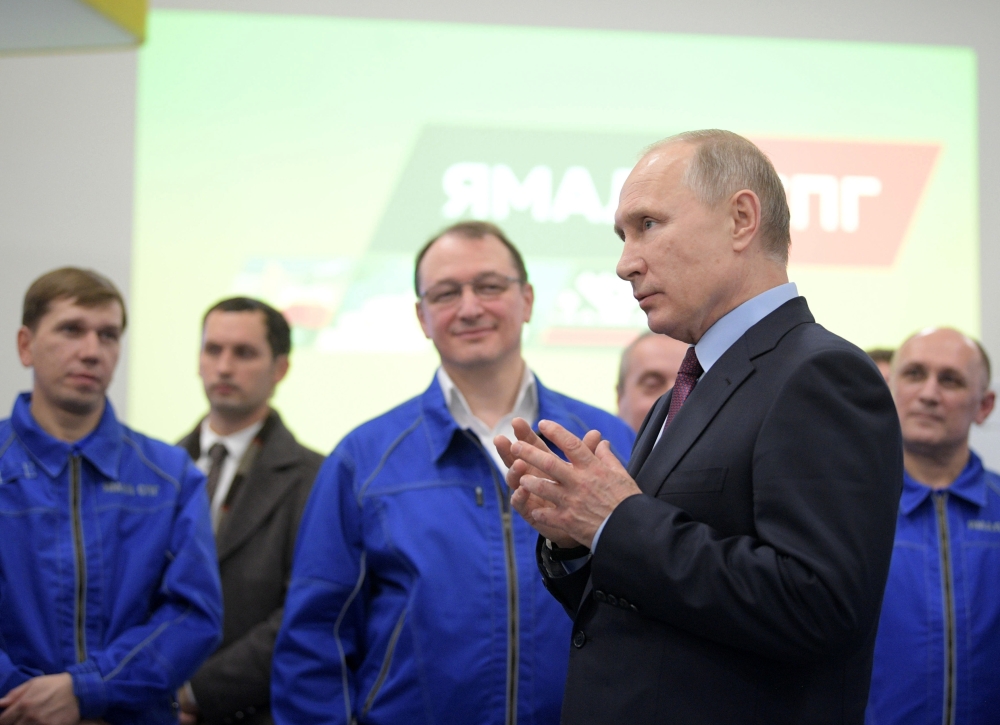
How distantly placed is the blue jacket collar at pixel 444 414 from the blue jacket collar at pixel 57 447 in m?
0.74

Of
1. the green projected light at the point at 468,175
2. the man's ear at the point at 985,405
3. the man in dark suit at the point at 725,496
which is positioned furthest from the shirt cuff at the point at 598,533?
the green projected light at the point at 468,175

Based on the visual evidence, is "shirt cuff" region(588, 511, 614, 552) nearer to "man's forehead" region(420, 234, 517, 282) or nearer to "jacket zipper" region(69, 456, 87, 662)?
"man's forehead" region(420, 234, 517, 282)

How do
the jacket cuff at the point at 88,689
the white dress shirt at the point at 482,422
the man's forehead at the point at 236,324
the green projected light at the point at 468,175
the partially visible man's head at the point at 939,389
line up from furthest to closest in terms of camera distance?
the green projected light at the point at 468,175
the man's forehead at the point at 236,324
the partially visible man's head at the point at 939,389
the white dress shirt at the point at 482,422
the jacket cuff at the point at 88,689

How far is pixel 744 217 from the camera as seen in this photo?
135 cm

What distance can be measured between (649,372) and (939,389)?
808 millimetres

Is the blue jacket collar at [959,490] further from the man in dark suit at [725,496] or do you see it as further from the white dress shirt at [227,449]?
the white dress shirt at [227,449]

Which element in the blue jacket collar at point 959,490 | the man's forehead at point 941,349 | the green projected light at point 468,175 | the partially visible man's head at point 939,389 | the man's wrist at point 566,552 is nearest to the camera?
the man's wrist at point 566,552

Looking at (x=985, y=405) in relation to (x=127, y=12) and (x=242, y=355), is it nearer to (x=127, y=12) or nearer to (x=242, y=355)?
(x=242, y=355)

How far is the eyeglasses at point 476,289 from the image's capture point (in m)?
2.32

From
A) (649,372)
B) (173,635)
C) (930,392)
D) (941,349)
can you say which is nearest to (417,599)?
(173,635)

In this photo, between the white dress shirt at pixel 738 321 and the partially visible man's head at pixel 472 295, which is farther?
the partially visible man's head at pixel 472 295

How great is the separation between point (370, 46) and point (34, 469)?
2670mm

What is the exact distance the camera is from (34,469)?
2229 mm

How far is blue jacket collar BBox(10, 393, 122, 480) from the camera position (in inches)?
88.4
